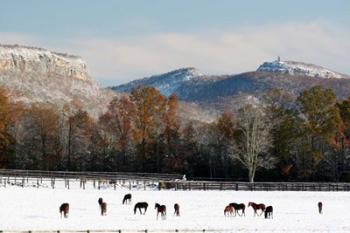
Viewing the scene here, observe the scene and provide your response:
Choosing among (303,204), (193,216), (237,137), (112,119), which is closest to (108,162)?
(112,119)

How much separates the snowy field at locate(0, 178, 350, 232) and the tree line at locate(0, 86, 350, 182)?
49.3 feet

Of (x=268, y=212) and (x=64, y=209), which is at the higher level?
(x=64, y=209)

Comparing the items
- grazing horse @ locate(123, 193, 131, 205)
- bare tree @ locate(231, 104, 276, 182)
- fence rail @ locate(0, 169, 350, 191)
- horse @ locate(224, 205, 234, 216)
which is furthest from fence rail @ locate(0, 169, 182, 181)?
horse @ locate(224, 205, 234, 216)

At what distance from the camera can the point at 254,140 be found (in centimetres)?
7250

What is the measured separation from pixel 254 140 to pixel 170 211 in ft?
104

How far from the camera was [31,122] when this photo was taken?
91.2 meters

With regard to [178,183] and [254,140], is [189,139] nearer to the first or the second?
[254,140]

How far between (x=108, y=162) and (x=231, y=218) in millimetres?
50823

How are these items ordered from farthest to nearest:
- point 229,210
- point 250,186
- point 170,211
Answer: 1. point 250,186
2. point 170,211
3. point 229,210

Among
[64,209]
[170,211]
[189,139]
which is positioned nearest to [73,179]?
[189,139]

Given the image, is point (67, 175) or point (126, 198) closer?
point (126, 198)

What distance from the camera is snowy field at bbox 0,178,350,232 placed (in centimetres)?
3400

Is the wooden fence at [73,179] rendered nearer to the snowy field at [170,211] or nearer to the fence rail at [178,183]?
the fence rail at [178,183]

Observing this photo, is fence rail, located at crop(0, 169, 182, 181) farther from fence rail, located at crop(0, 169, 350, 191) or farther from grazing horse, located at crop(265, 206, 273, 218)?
grazing horse, located at crop(265, 206, 273, 218)
